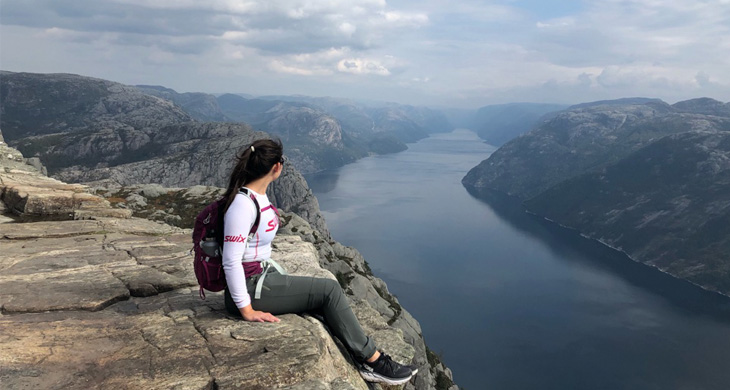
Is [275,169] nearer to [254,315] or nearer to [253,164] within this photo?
[253,164]

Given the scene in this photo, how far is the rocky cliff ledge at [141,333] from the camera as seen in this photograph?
756 cm

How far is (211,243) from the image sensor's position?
882 centimetres

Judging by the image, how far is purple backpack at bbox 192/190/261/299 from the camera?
28.9ft

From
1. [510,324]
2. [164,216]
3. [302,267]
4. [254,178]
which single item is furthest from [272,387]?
[510,324]

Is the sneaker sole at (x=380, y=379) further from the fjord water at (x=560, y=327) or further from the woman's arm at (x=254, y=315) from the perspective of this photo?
the fjord water at (x=560, y=327)

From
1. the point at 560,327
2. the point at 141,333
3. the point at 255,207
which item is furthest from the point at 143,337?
the point at 560,327

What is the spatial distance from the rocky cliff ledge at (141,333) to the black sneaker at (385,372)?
26cm

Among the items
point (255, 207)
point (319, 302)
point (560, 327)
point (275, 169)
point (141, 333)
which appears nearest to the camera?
point (255, 207)

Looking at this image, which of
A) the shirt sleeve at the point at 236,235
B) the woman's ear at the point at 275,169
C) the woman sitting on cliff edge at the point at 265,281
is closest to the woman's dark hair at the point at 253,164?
the woman sitting on cliff edge at the point at 265,281

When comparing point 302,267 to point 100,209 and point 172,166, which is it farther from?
point 172,166

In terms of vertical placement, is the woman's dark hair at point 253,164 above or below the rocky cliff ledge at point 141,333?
above

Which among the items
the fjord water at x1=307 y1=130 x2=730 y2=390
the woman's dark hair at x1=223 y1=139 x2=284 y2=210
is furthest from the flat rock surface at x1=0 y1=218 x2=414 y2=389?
the fjord water at x1=307 y1=130 x2=730 y2=390

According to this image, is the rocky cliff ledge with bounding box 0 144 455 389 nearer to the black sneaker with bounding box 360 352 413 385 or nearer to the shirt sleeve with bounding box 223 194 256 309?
the black sneaker with bounding box 360 352 413 385

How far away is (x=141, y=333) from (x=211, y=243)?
271cm
